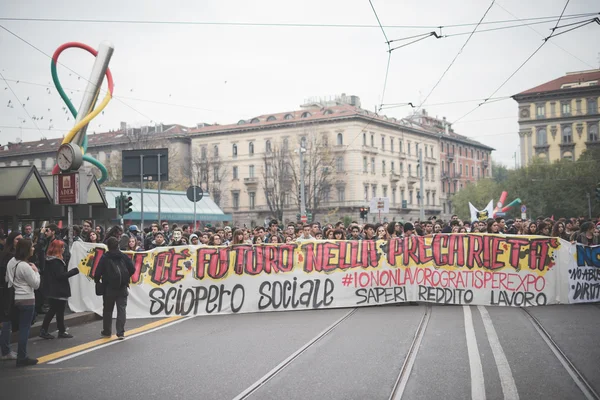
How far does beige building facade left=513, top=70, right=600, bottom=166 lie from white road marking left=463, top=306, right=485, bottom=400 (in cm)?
7079

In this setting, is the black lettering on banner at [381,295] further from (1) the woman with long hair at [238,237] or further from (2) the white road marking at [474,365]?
(2) the white road marking at [474,365]

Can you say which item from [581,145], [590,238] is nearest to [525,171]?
[581,145]

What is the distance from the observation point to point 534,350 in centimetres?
889

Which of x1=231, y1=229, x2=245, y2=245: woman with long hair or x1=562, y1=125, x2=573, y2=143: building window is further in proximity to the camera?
x1=562, y1=125, x2=573, y2=143: building window

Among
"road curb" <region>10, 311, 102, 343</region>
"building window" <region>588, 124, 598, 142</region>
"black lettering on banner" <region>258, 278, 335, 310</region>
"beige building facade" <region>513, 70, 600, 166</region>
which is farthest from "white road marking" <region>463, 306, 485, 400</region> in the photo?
"building window" <region>588, 124, 598, 142</region>

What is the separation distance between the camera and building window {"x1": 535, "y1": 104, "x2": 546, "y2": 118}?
8638 cm

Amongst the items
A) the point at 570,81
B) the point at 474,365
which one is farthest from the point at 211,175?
the point at 474,365

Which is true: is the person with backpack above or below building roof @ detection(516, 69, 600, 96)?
below

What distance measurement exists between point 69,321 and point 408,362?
7138 millimetres

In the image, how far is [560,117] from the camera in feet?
275

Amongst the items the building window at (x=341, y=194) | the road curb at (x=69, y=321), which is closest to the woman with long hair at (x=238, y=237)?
the road curb at (x=69, y=321)

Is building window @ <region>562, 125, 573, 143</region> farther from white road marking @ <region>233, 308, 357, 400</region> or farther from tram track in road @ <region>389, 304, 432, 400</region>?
white road marking @ <region>233, 308, 357, 400</region>

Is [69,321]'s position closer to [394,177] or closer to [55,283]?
[55,283]

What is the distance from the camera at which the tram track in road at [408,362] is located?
6.83m
